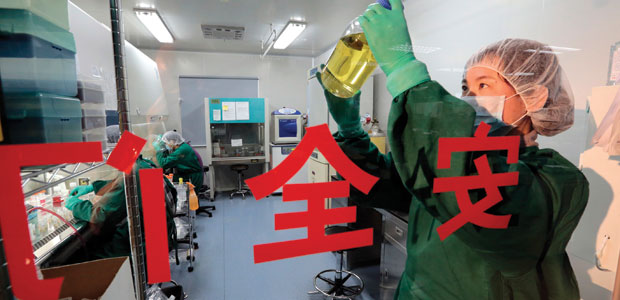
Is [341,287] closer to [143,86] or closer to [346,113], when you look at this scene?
[346,113]

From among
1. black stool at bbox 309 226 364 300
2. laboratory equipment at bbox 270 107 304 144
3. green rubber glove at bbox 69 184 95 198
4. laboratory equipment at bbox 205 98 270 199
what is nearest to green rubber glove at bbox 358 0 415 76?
laboratory equipment at bbox 270 107 304 144

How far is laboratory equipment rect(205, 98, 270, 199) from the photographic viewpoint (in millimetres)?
1111

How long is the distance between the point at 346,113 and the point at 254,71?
1.35ft

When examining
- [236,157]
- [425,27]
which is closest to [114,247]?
[236,157]

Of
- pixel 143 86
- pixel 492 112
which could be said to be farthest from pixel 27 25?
pixel 492 112

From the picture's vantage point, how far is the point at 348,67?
967 mm

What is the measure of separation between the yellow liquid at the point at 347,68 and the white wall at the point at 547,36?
12cm

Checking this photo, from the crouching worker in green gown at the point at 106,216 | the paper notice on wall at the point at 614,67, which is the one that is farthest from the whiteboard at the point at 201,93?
the paper notice on wall at the point at 614,67

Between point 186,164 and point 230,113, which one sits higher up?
point 230,113

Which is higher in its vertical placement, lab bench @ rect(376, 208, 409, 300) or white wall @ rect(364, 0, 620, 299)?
white wall @ rect(364, 0, 620, 299)

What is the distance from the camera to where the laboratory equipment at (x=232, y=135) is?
1111 mm

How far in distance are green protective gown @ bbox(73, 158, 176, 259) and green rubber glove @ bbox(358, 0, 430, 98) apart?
32.4 inches

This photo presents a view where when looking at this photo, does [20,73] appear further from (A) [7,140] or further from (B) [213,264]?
(B) [213,264]
